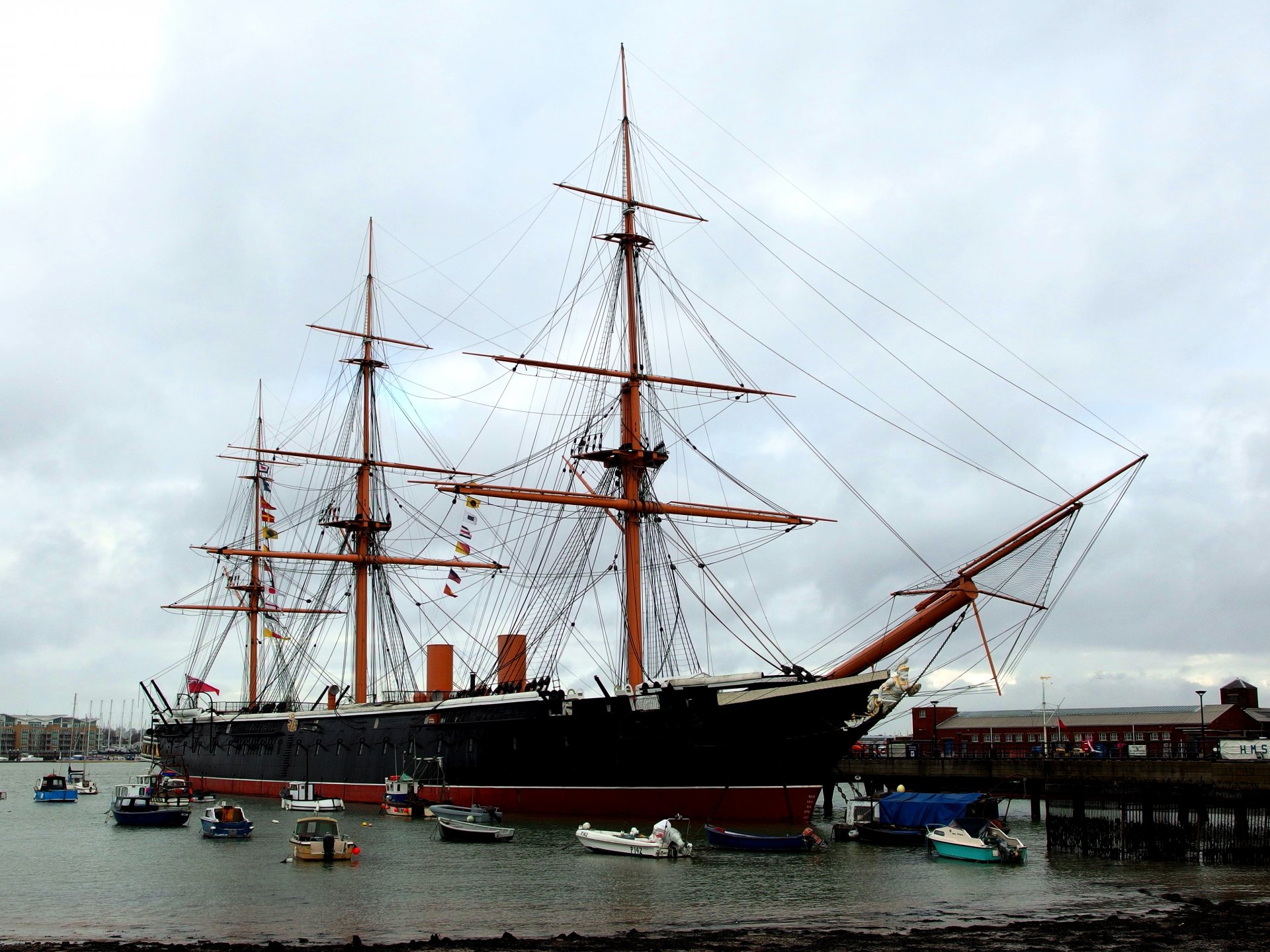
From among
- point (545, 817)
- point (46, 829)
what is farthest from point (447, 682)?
point (46, 829)

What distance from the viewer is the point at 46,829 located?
52781mm

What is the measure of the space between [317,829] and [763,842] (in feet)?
44.5

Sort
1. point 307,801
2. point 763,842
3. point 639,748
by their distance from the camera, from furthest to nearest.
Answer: point 307,801, point 639,748, point 763,842

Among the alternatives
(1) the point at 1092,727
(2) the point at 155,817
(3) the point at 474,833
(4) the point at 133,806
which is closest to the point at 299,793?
(2) the point at 155,817

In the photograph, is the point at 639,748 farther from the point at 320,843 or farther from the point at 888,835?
the point at 320,843

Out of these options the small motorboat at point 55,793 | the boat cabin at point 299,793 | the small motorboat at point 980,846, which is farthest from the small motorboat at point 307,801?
the small motorboat at point 55,793

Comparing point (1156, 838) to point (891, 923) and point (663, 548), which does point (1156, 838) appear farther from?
point (663, 548)

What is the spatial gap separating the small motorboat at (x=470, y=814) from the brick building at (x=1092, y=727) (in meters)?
38.2

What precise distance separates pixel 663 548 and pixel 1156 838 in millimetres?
20388

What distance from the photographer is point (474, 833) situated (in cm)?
3931

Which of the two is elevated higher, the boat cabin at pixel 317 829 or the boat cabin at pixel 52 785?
the boat cabin at pixel 317 829

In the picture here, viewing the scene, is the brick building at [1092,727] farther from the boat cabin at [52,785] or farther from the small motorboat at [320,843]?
the boat cabin at [52,785]

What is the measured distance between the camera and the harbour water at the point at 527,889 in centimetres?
2447

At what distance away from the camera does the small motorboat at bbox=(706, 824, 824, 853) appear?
35.6 meters
